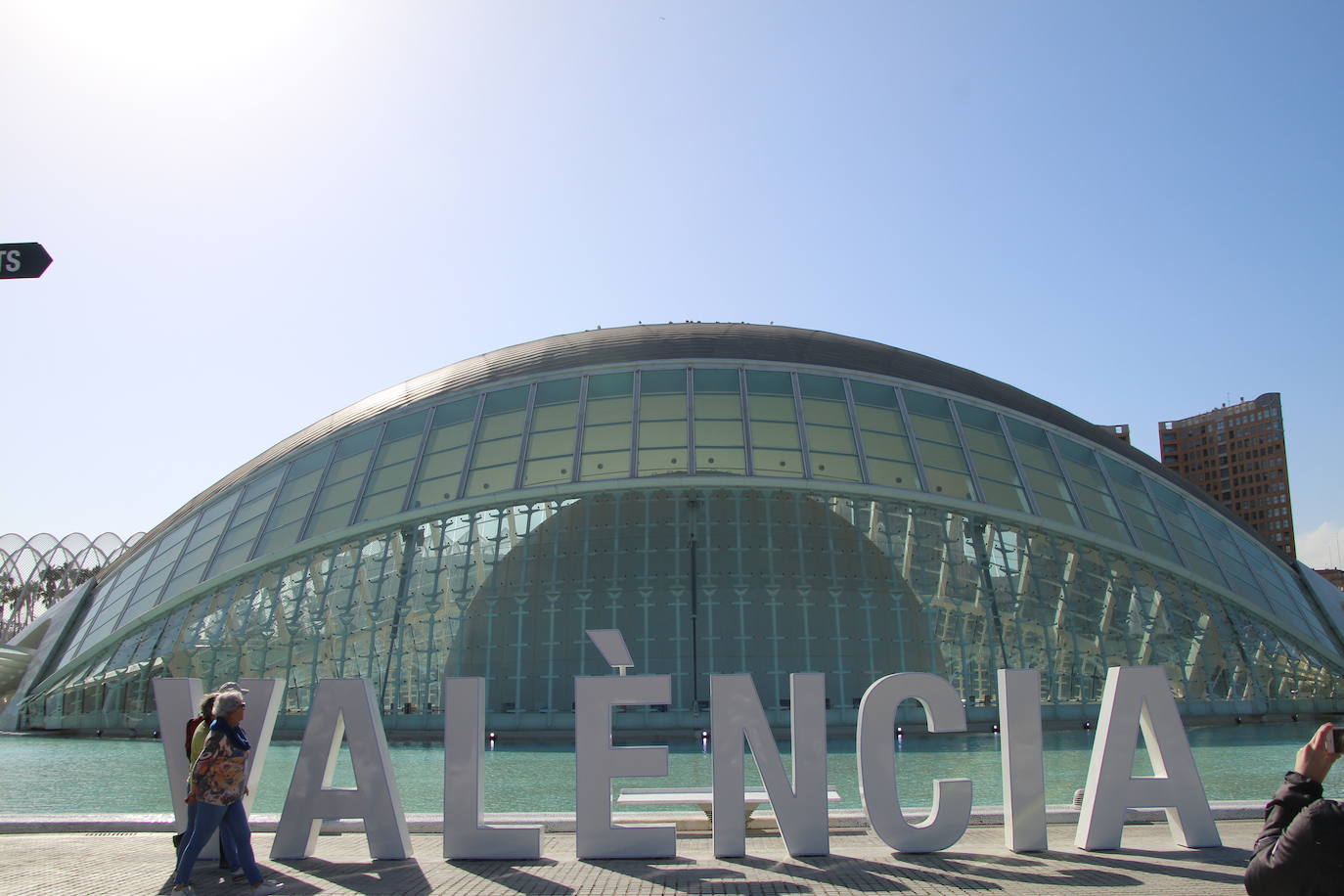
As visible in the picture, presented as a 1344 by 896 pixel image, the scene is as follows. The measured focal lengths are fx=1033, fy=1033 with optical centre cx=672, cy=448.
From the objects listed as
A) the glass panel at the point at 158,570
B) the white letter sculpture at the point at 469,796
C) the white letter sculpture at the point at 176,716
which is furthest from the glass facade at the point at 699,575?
the white letter sculpture at the point at 469,796

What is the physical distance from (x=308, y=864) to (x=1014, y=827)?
19.5ft

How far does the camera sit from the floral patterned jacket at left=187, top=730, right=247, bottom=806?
24.7ft

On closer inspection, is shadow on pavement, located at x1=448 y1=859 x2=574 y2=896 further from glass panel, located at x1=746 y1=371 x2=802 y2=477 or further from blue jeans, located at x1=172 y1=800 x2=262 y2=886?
glass panel, located at x1=746 y1=371 x2=802 y2=477

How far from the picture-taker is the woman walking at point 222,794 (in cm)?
739

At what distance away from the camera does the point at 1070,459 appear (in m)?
29.0

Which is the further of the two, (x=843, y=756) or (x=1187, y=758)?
(x=843, y=756)

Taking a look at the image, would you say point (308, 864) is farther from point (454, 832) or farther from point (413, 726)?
point (413, 726)

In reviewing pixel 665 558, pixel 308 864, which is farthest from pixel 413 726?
pixel 308 864

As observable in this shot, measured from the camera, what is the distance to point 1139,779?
8875 millimetres

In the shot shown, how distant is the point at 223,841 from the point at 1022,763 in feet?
21.5

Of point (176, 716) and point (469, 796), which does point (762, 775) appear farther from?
point (176, 716)

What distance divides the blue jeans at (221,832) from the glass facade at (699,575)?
16.1m

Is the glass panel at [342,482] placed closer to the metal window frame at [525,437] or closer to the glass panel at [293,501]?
the glass panel at [293,501]

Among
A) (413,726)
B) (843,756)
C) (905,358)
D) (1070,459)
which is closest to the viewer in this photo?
(843,756)
